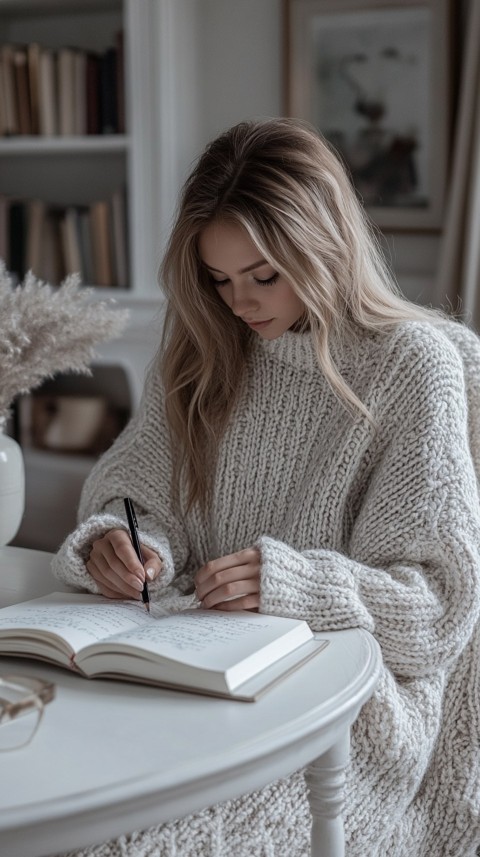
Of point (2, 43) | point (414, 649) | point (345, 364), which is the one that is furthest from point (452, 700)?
point (2, 43)

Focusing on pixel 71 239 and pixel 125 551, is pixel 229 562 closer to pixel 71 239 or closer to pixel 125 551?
pixel 125 551

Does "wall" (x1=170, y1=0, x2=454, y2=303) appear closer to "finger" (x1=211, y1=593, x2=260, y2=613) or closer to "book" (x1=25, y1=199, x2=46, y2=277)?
"book" (x1=25, y1=199, x2=46, y2=277)

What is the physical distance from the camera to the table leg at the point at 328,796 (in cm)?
93

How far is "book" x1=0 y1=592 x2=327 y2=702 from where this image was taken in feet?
2.88

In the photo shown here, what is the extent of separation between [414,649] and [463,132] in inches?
72.7

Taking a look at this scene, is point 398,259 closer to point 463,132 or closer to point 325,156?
point 463,132

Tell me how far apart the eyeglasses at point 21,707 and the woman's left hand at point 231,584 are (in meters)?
0.28

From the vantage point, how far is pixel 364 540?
48.6 inches

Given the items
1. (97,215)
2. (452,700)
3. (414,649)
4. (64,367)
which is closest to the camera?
(414,649)

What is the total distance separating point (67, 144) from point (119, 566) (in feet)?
7.04

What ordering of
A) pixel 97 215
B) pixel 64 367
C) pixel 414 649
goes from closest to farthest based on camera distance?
pixel 414 649, pixel 64 367, pixel 97 215

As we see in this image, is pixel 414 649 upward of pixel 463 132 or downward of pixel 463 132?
downward

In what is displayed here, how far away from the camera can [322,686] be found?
90 centimetres

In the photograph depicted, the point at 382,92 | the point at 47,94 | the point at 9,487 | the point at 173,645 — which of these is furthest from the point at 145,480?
the point at 47,94
